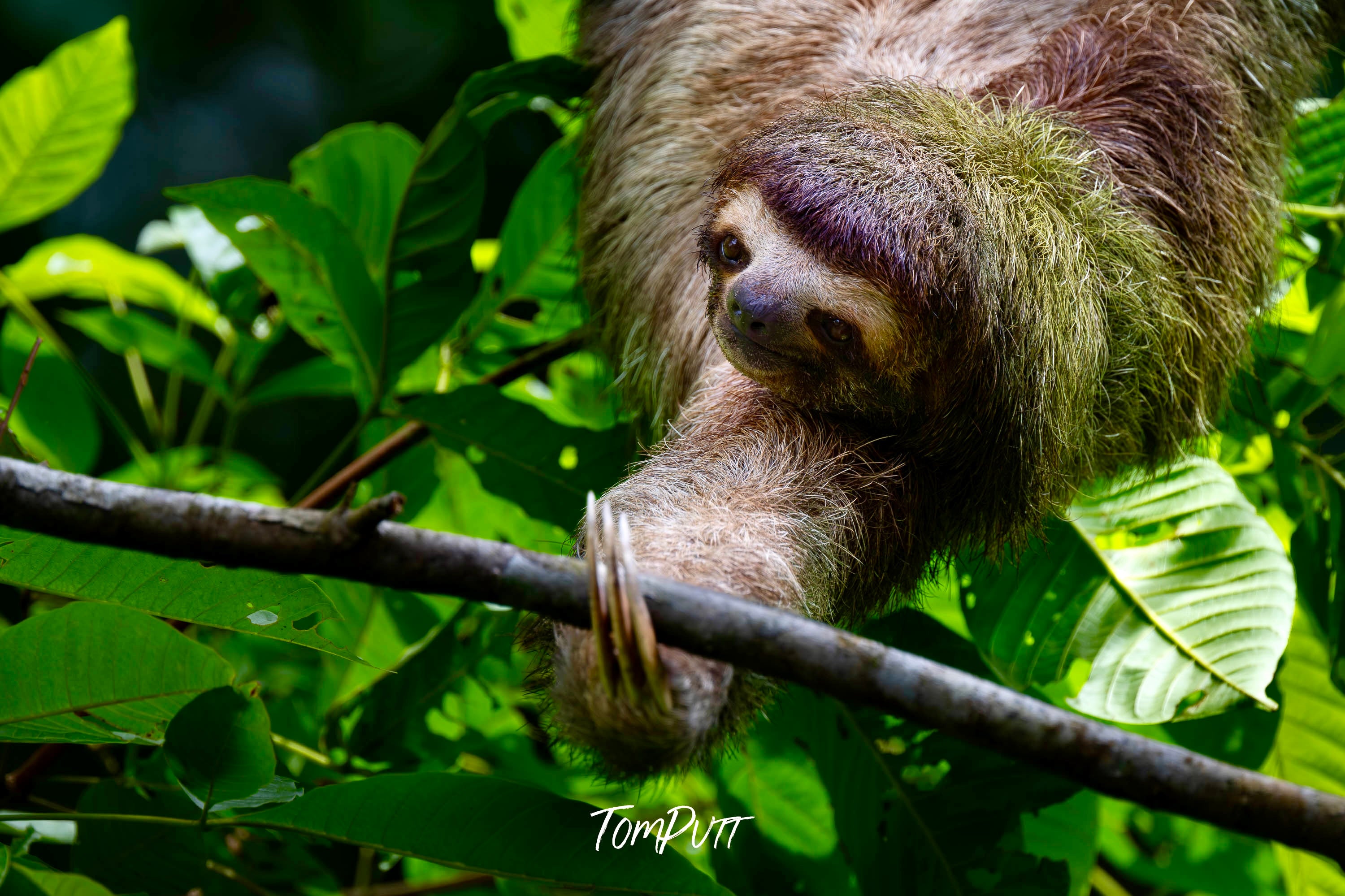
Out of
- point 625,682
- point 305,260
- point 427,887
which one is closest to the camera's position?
point 625,682

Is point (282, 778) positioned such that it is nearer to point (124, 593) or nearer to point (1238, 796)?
point (124, 593)

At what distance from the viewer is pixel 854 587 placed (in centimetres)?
188

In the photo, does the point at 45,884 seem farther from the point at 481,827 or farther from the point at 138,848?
the point at 481,827

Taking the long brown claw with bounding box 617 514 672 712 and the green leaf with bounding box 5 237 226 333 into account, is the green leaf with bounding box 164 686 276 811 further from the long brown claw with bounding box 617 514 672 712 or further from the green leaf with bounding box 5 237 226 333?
the green leaf with bounding box 5 237 226 333

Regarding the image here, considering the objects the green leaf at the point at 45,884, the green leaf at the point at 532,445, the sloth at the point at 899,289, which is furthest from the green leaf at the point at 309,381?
the green leaf at the point at 45,884

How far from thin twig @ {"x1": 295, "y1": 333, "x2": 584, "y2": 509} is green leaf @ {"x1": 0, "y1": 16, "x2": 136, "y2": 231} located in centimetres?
106

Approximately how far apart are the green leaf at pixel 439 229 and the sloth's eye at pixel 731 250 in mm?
845

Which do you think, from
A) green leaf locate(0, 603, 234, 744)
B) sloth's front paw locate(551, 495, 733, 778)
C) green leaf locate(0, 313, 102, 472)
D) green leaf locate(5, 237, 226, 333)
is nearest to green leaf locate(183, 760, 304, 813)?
green leaf locate(0, 603, 234, 744)

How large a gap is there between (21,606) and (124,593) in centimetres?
95

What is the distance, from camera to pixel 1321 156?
8.38 ft

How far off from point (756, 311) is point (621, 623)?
61cm

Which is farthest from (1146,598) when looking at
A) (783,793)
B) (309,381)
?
(309,381)

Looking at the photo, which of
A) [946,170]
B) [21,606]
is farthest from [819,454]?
[21,606]

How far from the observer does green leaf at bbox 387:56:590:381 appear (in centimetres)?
239
